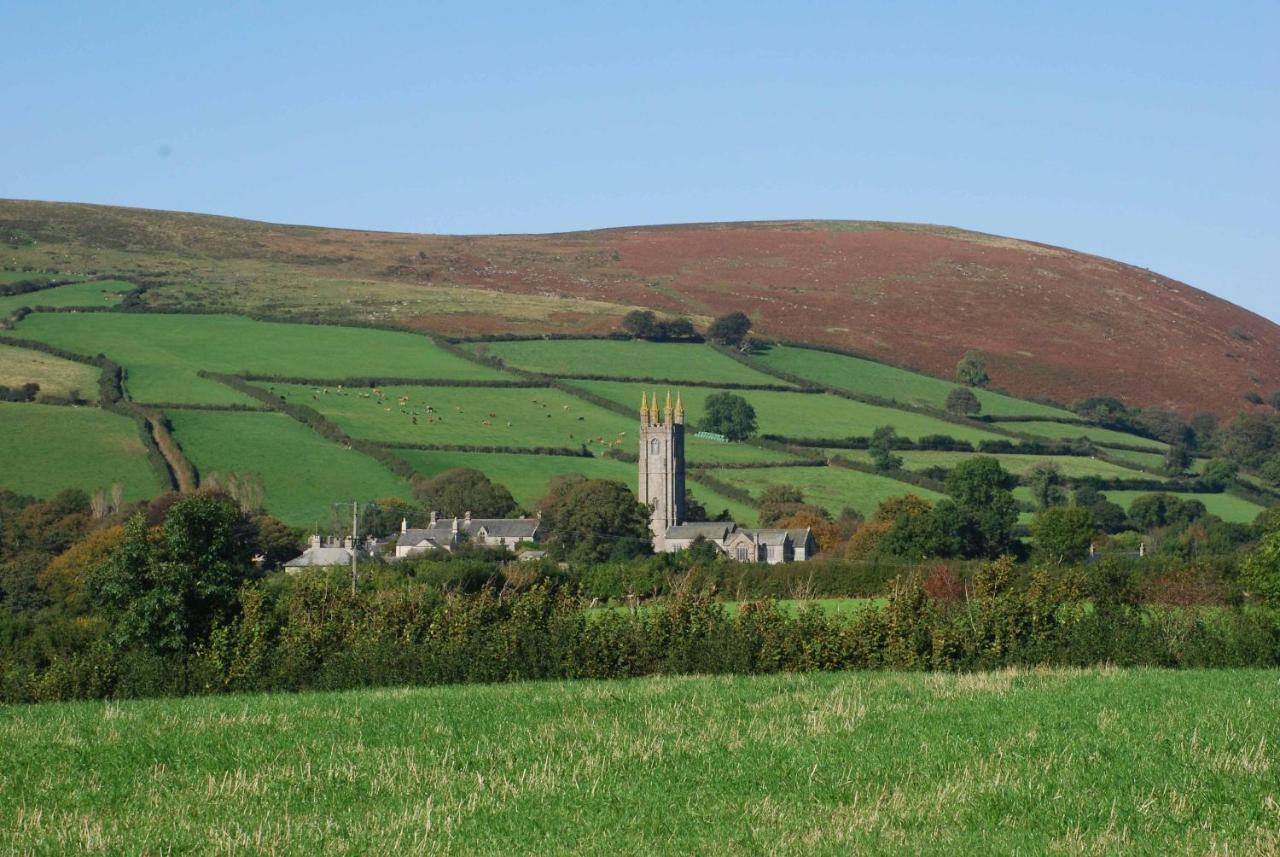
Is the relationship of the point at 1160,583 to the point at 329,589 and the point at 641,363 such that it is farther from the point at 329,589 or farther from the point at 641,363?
the point at 641,363

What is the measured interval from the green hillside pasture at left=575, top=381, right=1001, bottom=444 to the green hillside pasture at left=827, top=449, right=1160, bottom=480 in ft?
12.2

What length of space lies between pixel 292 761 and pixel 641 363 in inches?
5034

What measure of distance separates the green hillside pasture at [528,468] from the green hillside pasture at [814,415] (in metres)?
10.3

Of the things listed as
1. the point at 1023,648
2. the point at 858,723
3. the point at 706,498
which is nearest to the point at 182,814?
the point at 858,723

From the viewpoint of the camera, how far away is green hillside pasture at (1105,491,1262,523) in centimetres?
12575

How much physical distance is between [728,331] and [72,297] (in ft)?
203

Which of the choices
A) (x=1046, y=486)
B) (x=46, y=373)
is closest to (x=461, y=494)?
Result: (x=46, y=373)

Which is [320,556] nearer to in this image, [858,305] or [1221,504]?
[1221,504]

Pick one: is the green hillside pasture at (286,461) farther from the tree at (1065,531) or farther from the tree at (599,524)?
Result: the tree at (1065,531)

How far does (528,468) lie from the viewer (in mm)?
122875

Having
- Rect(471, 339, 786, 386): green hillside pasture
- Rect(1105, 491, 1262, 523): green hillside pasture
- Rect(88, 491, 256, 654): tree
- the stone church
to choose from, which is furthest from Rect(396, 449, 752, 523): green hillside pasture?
Rect(88, 491, 256, 654): tree

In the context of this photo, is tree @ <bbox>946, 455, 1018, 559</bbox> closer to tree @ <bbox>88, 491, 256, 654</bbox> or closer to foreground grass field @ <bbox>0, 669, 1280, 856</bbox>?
tree @ <bbox>88, 491, 256, 654</bbox>

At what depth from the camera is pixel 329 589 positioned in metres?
51.4

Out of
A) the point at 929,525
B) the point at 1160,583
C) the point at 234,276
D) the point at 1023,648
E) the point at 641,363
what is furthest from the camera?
the point at 234,276
